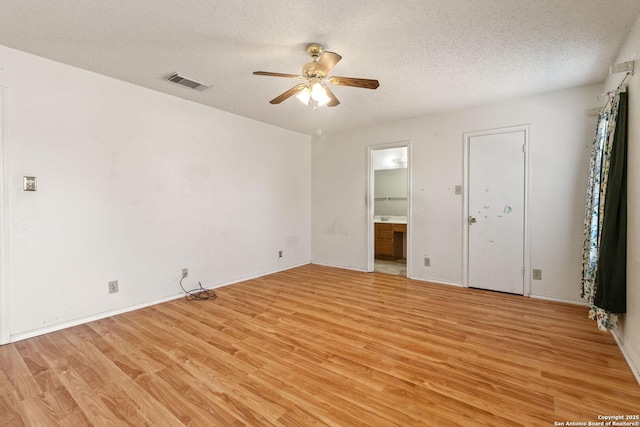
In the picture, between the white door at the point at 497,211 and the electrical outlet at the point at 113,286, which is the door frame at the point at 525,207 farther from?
the electrical outlet at the point at 113,286

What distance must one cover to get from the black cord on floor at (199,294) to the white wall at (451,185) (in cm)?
230

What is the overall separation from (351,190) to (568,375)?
12.1 ft

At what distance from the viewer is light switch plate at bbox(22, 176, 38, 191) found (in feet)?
8.16

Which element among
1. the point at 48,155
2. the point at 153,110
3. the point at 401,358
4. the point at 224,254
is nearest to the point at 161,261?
the point at 224,254

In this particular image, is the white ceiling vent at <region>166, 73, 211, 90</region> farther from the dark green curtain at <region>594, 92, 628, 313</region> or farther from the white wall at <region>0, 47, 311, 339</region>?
the dark green curtain at <region>594, 92, 628, 313</region>

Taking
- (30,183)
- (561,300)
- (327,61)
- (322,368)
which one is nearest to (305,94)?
(327,61)

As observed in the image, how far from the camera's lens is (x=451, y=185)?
13.5 feet

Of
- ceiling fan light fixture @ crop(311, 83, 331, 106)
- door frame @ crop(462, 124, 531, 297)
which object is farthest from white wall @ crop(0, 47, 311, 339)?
door frame @ crop(462, 124, 531, 297)

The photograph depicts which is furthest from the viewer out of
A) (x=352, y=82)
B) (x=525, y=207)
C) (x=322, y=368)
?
(x=525, y=207)

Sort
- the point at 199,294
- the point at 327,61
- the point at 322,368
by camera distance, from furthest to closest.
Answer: the point at 199,294 → the point at 327,61 → the point at 322,368

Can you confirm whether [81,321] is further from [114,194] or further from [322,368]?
[322,368]

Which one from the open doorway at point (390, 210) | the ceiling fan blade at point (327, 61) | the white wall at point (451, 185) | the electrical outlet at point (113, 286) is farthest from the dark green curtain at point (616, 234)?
the electrical outlet at point (113, 286)

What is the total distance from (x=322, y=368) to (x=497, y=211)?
3068 millimetres

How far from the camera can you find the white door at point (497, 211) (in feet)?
11.9
